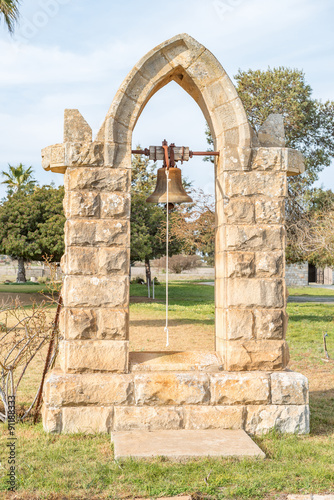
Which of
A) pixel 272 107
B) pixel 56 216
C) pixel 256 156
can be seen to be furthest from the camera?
pixel 272 107

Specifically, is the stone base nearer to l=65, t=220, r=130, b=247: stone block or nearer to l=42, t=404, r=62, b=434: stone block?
l=42, t=404, r=62, b=434: stone block

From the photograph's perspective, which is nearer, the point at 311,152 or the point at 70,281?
the point at 70,281

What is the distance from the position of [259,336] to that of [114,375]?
1.37 metres

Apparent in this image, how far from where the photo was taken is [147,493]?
351cm

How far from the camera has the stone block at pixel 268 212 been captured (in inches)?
194

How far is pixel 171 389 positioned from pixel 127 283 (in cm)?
102

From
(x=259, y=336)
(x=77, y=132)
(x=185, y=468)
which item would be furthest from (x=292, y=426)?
(x=77, y=132)

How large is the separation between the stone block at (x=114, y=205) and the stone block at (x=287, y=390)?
2042mm

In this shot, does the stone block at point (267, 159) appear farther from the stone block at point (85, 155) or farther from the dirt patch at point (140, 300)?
the dirt patch at point (140, 300)

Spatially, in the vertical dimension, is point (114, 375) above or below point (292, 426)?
above

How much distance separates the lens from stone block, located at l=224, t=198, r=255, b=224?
4.90m

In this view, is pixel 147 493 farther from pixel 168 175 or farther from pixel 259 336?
pixel 168 175

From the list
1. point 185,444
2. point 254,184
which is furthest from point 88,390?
point 254,184

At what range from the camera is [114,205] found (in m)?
4.79
